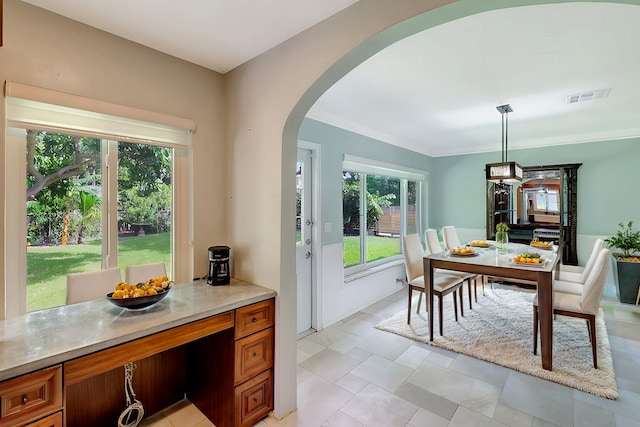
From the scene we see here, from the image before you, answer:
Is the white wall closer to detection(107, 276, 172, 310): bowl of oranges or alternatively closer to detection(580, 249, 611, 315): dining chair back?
detection(107, 276, 172, 310): bowl of oranges

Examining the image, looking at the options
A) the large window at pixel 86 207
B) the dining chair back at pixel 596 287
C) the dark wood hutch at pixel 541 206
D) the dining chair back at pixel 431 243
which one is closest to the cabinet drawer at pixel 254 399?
the large window at pixel 86 207

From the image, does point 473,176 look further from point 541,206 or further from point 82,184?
point 82,184

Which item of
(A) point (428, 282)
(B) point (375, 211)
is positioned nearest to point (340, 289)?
(A) point (428, 282)

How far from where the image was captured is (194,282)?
224cm

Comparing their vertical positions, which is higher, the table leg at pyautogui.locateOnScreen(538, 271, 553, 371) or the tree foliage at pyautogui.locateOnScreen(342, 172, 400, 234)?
the tree foliage at pyautogui.locateOnScreen(342, 172, 400, 234)

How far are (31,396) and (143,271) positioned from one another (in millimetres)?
972

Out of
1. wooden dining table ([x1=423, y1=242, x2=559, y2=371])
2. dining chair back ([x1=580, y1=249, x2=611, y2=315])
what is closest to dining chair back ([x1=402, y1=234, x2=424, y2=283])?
wooden dining table ([x1=423, y1=242, x2=559, y2=371])

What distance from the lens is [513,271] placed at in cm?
272

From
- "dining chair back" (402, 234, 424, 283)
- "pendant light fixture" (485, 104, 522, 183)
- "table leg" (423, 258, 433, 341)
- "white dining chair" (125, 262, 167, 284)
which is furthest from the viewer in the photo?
"dining chair back" (402, 234, 424, 283)

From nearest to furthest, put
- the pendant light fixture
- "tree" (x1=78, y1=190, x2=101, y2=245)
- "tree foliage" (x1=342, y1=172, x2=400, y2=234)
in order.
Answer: "tree" (x1=78, y1=190, x2=101, y2=245)
the pendant light fixture
"tree foliage" (x1=342, y1=172, x2=400, y2=234)

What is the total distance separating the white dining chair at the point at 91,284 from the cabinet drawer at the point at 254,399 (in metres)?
1.07

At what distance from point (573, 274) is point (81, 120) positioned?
16.8ft

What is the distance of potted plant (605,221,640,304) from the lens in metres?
4.04

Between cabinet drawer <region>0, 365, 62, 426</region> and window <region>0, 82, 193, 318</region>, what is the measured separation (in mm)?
730
